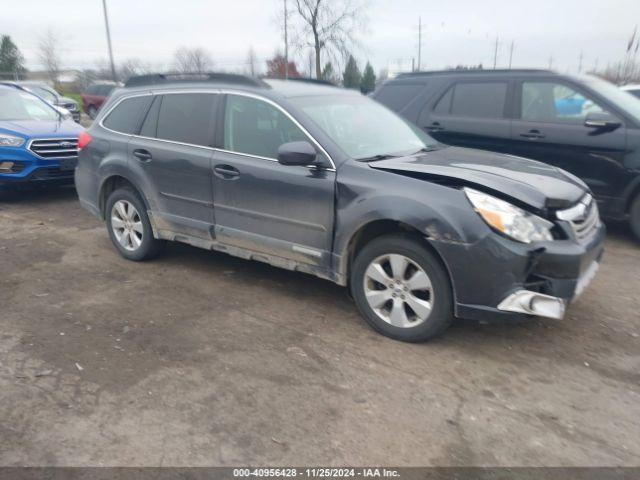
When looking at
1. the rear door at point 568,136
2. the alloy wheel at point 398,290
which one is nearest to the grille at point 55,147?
the alloy wheel at point 398,290

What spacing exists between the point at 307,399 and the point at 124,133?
352cm

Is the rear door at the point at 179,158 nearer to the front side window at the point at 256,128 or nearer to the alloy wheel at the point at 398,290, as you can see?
the front side window at the point at 256,128

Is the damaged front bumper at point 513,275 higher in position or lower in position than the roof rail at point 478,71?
lower

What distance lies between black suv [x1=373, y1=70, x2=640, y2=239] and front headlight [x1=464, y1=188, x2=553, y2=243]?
9.74 ft

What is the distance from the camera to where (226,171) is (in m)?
4.52

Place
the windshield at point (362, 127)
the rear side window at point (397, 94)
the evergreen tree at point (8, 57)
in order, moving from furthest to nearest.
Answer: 1. the evergreen tree at point (8, 57)
2. the rear side window at point (397, 94)
3. the windshield at point (362, 127)

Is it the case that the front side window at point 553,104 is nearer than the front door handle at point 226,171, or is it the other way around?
the front door handle at point 226,171

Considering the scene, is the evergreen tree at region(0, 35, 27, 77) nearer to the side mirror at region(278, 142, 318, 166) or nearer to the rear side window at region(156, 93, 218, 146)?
the rear side window at region(156, 93, 218, 146)

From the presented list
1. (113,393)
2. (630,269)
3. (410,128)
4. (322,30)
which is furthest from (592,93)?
(322,30)

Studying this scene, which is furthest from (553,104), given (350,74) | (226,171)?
(350,74)

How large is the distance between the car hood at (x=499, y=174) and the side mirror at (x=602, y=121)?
184 cm

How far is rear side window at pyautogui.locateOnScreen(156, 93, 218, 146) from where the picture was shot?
4.76 metres

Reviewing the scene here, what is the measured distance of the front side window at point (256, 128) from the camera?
4.27m

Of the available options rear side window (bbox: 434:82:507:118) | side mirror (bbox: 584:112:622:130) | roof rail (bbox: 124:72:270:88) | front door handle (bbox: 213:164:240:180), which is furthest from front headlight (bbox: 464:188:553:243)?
Result: rear side window (bbox: 434:82:507:118)
